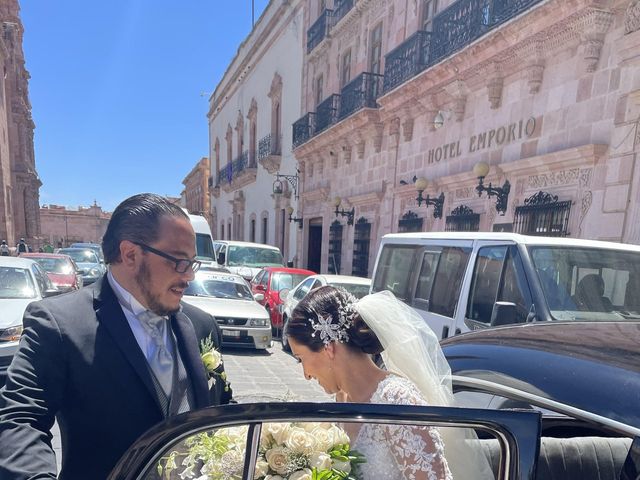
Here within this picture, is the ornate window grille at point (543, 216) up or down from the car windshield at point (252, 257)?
up

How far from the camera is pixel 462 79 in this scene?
807cm

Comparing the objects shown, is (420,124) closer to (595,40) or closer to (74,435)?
(595,40)

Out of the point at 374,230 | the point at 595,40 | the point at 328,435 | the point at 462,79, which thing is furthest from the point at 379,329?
the point at 374,230

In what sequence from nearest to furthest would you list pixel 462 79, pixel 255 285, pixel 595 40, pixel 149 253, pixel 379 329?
1. pixel 149 253
2. pixel 379 329
3. pixel 595 40
4. pixel 462 79
5. pixel 255 285

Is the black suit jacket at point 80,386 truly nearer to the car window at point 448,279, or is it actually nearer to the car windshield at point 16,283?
the car window at point 448,279

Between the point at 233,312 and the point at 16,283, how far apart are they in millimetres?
3185

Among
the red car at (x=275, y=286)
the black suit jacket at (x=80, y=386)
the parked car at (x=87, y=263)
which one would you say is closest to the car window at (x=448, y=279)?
the black suit jacket at (x=80, y=386)

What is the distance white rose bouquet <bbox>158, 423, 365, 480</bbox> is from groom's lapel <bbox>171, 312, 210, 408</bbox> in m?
0.54

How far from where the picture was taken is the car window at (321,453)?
0.94m

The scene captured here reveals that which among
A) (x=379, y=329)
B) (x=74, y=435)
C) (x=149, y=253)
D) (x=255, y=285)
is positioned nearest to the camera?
(x=74, y=435)

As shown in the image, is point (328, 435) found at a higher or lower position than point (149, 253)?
lower

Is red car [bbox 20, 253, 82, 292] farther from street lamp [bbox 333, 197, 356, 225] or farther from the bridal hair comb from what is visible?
the bridal hair comb

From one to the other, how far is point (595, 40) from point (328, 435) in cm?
702

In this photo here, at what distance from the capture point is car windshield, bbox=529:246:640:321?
3.41 meters
